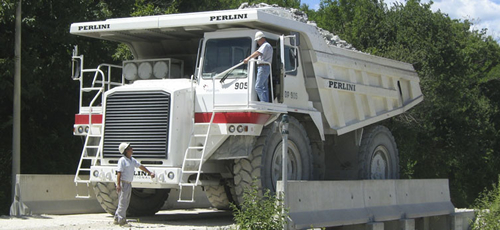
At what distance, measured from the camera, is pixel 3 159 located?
1931 centimetres

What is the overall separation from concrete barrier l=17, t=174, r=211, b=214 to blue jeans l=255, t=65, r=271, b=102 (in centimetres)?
401

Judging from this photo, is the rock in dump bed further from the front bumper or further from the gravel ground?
the gravel ground

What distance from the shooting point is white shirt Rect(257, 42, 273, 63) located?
11648mm

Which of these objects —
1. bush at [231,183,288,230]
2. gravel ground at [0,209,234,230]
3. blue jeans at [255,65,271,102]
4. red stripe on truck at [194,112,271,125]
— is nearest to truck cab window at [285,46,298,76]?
blue jeans at [255,65,271,102]

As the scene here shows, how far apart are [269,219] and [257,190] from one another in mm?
1017

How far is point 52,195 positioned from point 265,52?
196 inches

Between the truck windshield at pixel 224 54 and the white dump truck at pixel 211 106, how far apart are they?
0.02m

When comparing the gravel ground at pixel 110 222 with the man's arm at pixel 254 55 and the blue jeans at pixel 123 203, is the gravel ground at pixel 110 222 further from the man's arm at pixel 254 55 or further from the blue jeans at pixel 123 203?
the man's arm at pixel 254 55

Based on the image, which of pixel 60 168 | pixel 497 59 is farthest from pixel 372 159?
pixel 497 59

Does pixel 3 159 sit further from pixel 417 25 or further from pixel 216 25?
pixel 417 25

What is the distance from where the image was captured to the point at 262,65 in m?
11.6

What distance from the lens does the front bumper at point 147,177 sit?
37.3 ft

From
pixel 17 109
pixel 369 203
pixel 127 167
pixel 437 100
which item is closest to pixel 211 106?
pixel 127 167

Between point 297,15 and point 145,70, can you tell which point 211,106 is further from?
point 297,15
